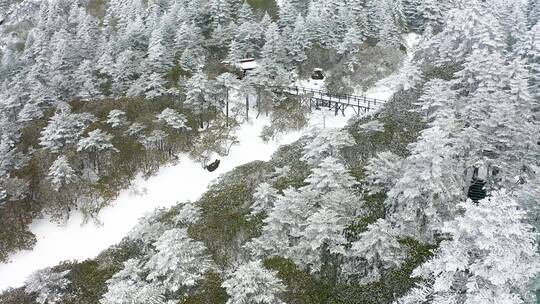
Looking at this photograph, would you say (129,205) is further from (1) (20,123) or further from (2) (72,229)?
(1) (20,123)

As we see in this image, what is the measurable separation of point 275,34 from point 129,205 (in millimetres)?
26510

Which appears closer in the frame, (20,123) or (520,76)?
(520,76)

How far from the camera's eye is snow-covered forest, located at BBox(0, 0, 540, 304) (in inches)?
835

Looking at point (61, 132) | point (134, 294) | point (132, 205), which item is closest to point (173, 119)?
point (132, 205)

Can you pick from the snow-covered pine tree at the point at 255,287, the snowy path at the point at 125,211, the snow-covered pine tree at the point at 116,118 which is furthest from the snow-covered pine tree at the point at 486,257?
the snow-covered pine tree at the point at 116,118

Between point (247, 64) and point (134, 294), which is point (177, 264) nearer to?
point (134, 294)

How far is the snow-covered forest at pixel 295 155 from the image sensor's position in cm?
2122

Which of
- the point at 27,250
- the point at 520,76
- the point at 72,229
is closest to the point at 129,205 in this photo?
the point at 72,229

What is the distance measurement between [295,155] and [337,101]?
13.0 m

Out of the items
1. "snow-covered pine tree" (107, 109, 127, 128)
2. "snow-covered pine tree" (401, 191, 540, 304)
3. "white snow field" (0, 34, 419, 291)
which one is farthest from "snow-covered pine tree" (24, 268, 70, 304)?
"snow-covered pine tree" (401, 191, 540, 304)

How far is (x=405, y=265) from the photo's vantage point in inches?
846

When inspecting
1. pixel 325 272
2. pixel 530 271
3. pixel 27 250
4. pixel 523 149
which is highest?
pixel 530 271

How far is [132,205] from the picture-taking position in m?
38.0

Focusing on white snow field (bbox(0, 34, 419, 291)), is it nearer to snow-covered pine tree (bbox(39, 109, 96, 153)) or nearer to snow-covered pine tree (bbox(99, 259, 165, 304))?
snow-covered pine tree (bbox(39, 109, 96, 153))
